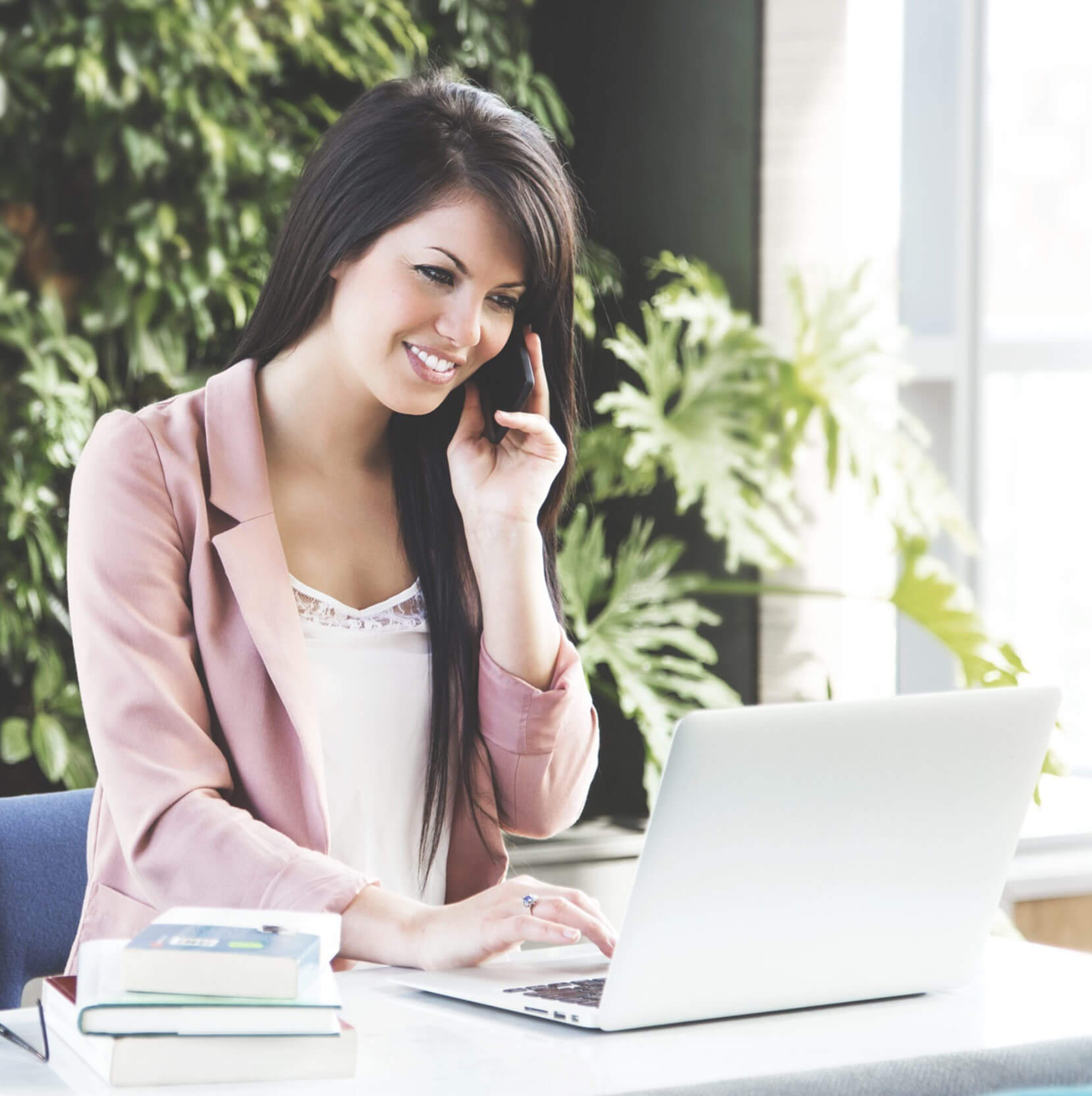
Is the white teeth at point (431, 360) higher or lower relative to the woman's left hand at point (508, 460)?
higher

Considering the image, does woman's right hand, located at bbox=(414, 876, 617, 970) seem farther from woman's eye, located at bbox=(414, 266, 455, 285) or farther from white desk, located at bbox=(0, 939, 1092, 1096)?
Answer: woman's eye, located at bbox=(414, 266, 455, 285)

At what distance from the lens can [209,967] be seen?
1029 millimetres

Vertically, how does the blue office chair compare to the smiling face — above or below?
below

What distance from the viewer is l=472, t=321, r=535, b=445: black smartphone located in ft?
5.79

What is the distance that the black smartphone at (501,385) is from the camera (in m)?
1.76

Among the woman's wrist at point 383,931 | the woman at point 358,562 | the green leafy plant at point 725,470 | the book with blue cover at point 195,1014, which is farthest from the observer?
the green leafy plant at point 725,470

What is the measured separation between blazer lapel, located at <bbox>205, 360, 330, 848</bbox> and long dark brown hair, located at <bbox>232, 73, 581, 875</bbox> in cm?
13

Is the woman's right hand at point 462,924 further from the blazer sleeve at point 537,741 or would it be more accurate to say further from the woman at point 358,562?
the blazer sleeve at point 537,741

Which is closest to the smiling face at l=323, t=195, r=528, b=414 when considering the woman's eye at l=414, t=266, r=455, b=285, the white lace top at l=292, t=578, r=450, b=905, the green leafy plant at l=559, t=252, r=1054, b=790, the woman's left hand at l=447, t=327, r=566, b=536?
the woman's eye at l=414, t=266, r=455, b=285

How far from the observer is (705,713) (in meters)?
1.05

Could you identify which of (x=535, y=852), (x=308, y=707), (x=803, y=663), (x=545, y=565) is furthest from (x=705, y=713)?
(x=803, y=663)

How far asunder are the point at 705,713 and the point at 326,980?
31 cm

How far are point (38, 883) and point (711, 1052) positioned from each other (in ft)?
2.70

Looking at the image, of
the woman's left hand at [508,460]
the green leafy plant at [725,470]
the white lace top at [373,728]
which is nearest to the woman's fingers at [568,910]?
the white lace top at [373,728]
